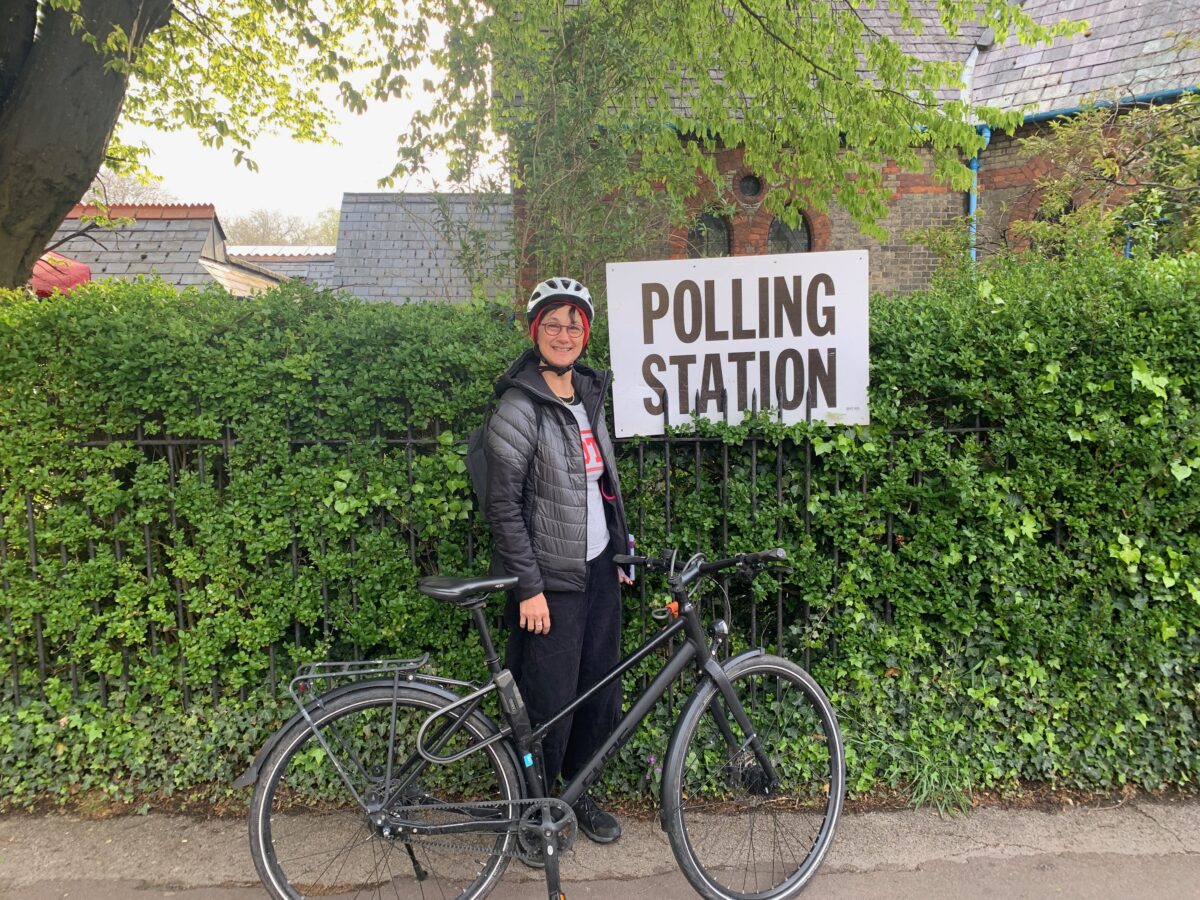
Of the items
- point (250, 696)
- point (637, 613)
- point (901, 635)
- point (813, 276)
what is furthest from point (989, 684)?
point (250, 696)

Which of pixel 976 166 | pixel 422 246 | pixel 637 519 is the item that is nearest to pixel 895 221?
pixel 976 166

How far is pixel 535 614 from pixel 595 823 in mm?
1036

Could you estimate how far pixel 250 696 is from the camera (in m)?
3.03

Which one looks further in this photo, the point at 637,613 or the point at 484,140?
the point at 484,140

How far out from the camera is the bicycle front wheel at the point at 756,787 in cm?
238

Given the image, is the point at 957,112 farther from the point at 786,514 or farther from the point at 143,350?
the point at 143,350

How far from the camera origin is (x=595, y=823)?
2787 millimetres

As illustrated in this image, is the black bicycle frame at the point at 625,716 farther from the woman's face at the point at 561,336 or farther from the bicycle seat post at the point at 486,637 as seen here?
the woman's face at the point at 561,336

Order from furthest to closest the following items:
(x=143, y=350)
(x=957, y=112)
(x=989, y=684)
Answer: (x=957, y=112) → (x=989, y=684) → (x=143, y=350)

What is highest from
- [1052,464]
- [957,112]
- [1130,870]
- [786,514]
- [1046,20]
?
[1046,20]

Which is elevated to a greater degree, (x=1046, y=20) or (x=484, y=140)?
(x=1046, y=20)

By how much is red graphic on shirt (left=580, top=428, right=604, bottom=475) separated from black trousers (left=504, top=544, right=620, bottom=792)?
0.32 metres

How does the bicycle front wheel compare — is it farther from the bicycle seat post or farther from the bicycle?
the bicycle seat post

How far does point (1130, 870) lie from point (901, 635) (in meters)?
1.10
